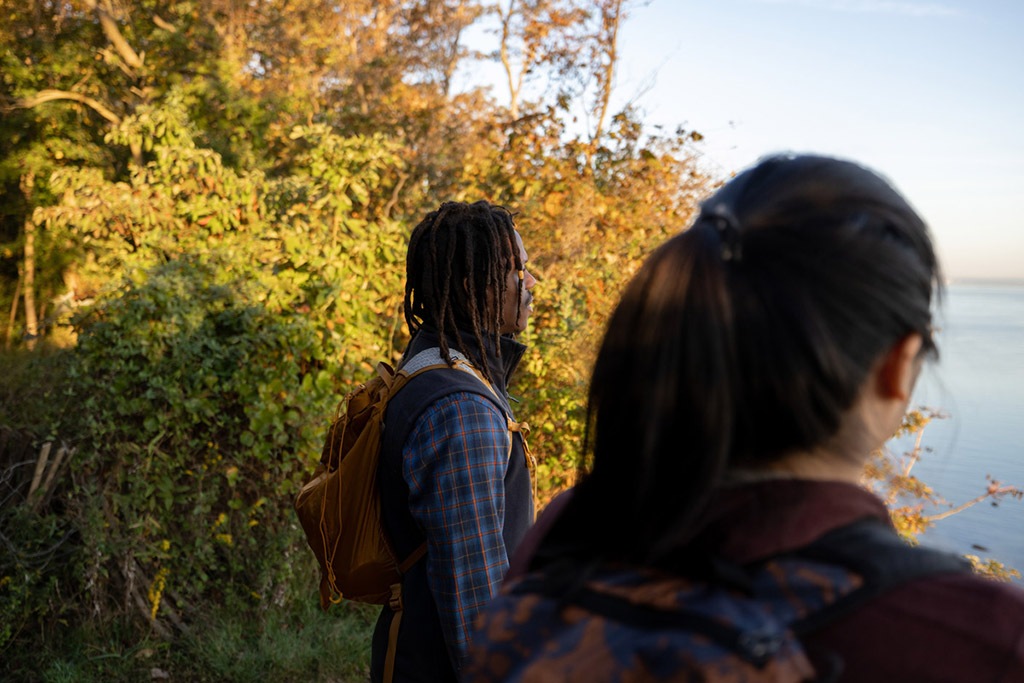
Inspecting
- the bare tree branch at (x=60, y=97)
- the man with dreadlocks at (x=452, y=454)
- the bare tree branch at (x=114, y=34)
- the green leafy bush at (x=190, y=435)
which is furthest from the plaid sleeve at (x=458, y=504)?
the bare tree branch at (x=114, y=34)

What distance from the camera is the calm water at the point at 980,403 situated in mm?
1036

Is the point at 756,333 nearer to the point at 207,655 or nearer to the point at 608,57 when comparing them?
the point at 207,655

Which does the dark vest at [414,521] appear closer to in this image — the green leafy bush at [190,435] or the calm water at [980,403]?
the calm water at [980,403]

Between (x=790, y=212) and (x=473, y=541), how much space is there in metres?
1.18

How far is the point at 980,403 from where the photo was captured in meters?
2.25

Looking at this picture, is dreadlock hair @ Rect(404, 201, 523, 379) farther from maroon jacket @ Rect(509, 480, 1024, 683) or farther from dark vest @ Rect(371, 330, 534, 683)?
maroon jacket @ Rect(509, 480, 1024, 683)

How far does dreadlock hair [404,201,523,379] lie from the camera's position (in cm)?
218

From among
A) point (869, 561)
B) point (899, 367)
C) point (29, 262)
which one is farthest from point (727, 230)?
point (29, 262)

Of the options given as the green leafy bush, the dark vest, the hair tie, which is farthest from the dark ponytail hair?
the green leafy bush

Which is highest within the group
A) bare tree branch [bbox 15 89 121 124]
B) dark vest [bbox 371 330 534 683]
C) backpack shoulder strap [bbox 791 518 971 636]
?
bare tree branch [bbox 15 89 121 124]

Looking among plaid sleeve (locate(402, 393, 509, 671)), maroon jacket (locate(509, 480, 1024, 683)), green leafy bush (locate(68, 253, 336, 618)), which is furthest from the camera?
green leafy bush (locate(68, 253, 336, 618))

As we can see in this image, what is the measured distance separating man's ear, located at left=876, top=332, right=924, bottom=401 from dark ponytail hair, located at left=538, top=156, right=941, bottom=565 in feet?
0.04

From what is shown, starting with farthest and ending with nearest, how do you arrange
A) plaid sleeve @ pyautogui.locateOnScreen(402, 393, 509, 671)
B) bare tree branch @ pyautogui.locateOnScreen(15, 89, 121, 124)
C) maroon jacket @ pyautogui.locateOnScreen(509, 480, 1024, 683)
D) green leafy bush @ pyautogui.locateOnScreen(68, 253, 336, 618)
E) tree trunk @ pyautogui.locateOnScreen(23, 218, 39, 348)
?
1. tree trunk @ pyautogui.locateOnScreen(23, 218, 39, 348)
2. bare tree branch @ pyautogui.locateOnScreen(15, 89, 121, 124)
3. green leafy bush @ pyautogui.locateOnScreen(68, 253, 336, 618)
4. plaid sleeve @ pyautogui.locateOnScreen(402, 393, 509, 671)
5. maroon jacket @ pyautogui.locateOnScreen(509, 480, 1024, 683)

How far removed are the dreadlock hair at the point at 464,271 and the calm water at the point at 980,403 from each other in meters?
1.03
